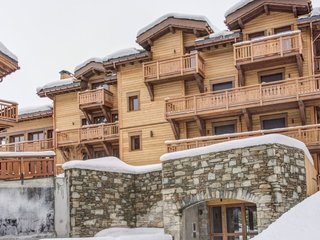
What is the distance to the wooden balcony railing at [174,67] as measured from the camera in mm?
24797

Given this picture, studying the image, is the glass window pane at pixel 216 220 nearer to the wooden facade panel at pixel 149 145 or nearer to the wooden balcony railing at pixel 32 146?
the wooden facade panel at pixel 149 145

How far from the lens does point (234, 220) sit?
877 inches

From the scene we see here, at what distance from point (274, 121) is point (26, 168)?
11380 millimetres

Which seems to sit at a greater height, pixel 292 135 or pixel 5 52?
pixel 5 52

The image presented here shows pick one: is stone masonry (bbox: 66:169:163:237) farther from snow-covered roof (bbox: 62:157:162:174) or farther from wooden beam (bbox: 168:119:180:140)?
wooden beam (bbox: 168:119:180:140)

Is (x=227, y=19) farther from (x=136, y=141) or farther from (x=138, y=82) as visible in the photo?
(x=136, y=141)

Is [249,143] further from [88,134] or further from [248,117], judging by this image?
[88,134]

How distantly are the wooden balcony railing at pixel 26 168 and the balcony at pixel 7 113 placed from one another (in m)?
4.14

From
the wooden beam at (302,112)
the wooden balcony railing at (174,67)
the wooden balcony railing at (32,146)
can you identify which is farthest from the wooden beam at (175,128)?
the wooden balcony railing at (32,146)

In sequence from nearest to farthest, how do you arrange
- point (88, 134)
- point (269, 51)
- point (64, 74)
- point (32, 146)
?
point (269, 51) < point (88, 134) < point (32, 146) < point (64, 74)

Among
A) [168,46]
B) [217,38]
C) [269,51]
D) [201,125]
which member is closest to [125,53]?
[168,46]

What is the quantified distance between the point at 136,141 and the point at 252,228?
8.43 meters

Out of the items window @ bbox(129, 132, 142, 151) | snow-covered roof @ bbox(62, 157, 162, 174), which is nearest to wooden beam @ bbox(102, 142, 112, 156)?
window @ bbox(129, 132, 142, 151)

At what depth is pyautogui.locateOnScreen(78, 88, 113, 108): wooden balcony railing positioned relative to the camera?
2838cm
